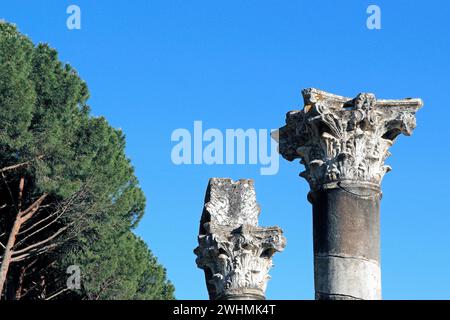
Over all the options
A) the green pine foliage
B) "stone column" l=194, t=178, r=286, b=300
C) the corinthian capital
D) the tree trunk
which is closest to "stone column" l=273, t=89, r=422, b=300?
the corinthian capital

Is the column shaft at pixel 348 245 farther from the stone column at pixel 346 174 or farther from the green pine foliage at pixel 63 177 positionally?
the green pine foliage at pixel 63 177

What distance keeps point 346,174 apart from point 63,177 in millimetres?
15223

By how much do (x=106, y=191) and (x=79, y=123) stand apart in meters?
1.81

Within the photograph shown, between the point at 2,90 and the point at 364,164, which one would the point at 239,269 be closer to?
the point at 364,164

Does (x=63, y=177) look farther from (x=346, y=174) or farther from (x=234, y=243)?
(x=346, y=174)

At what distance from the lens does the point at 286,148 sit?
31.4 ft

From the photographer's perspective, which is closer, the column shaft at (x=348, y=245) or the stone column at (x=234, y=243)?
the column shaft at (x=348, y=245)

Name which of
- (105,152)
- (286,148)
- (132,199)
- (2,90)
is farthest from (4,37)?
(286,148)

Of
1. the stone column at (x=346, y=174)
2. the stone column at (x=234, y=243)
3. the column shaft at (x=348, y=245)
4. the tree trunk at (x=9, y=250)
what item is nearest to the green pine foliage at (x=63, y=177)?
the tree trunk at (x=9, y=250)

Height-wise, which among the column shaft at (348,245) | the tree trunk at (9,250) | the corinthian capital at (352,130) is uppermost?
the tree trunk at (9,250)

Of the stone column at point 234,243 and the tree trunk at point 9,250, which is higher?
the tree trunk at point 9,250

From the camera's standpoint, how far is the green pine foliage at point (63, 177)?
22.8 m

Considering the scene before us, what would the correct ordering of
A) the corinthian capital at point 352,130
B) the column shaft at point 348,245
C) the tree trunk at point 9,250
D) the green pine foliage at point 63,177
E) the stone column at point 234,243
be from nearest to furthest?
the column shaft at point 348,245
the corinthian capital at point 352,130
the stone column at point 234,243
the green pine foliage at point 63,177
the tree trunk at point 9,250
